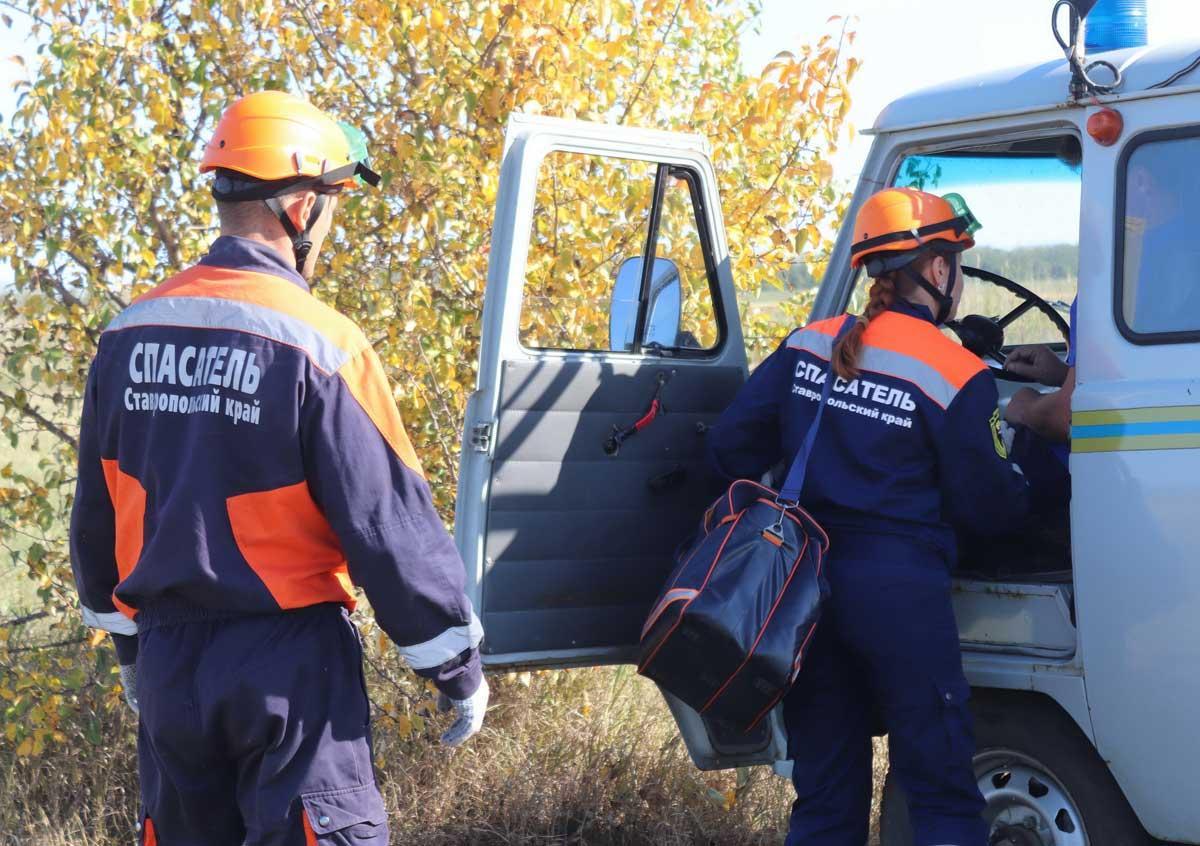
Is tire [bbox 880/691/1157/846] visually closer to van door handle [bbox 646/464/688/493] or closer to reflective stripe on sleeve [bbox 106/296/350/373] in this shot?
van door handle [bbox 646/464/688/493]

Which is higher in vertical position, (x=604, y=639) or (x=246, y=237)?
(x=246, y=237)

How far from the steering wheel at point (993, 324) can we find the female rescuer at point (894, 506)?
0.51 m

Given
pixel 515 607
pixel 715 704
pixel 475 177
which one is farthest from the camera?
pixel 475 177

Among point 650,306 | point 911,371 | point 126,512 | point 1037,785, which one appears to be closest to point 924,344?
point 911,371

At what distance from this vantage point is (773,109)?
17.1ft

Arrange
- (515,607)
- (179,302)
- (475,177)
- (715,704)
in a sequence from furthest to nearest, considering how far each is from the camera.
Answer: (475,177) → (515,607) → (715,704) → (179,302)

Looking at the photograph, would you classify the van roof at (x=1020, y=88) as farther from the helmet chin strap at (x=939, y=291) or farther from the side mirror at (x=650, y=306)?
the side mirror at (x=650, y=306)

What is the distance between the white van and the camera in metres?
3.06

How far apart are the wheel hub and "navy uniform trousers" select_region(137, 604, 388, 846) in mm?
1587

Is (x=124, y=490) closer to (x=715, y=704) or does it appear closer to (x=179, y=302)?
(x=179, y=302)

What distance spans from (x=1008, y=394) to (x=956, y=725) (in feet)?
4.09

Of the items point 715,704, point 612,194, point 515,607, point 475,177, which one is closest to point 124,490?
point 515,607

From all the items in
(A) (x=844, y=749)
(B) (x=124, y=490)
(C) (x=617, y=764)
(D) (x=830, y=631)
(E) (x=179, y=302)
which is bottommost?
(C) (x=617, y=764)

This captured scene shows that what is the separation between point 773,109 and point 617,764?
2500 mm
